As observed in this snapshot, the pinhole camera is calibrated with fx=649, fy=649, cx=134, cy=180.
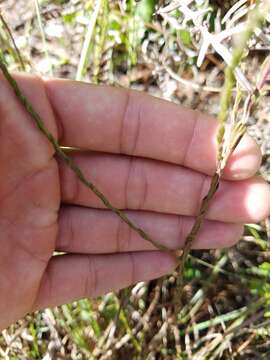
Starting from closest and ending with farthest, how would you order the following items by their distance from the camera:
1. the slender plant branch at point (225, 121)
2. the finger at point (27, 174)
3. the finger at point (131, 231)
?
the slender plant branch at point (225, 121) → the finger at point (27, 174) → the finger at point (131, 231)

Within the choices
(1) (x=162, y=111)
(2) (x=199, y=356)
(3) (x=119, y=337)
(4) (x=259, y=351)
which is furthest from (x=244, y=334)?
(1) (x=162, y=111)

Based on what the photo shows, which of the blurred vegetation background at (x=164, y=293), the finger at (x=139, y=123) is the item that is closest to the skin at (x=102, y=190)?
the finger at (x=139, y=123)

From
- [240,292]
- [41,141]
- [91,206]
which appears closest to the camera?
[41,141]

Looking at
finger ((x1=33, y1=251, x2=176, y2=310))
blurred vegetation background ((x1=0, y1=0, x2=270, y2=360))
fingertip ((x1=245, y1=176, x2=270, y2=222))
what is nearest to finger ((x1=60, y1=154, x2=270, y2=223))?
fingertip ((x1=245, y1=176, x2=270, y2=222))

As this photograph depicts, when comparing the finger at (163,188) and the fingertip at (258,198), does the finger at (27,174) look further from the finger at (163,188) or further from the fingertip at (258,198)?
the fingertip at (258,198)

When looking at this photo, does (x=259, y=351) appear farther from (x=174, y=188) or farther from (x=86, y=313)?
(x=174, y=188)

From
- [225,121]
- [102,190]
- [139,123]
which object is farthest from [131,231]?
[225,121]

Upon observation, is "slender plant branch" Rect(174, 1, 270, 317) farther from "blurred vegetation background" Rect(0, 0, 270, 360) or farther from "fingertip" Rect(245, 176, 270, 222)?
"blurred vegetation background" Rect(0, 0, 270, 360)
